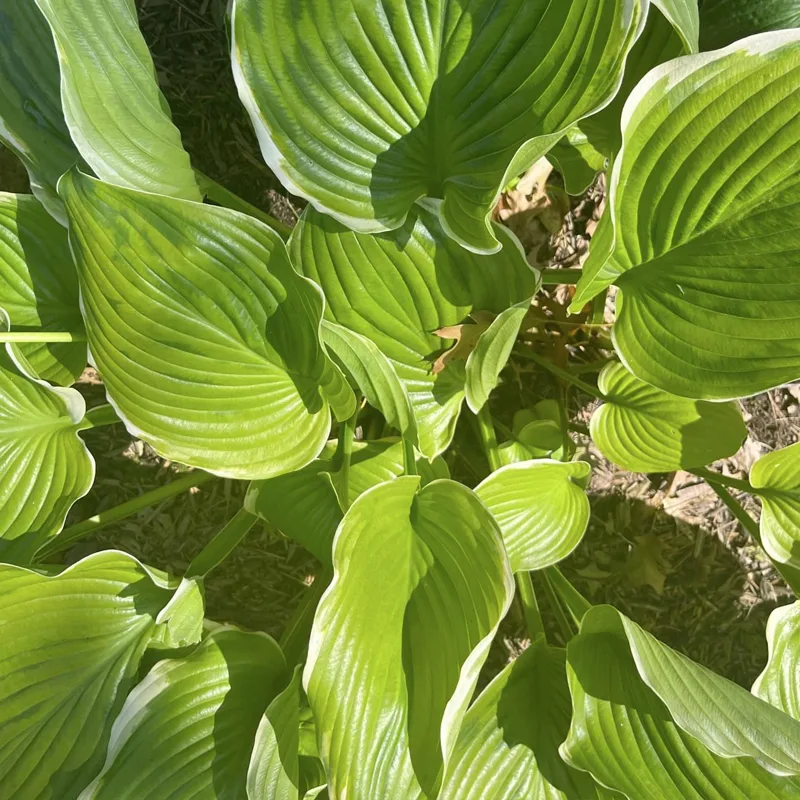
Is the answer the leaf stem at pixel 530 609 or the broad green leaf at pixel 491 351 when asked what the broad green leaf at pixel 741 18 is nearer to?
the broad green leaf at pixel 491 351

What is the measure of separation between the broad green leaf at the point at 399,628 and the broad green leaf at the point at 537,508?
0.13 meters

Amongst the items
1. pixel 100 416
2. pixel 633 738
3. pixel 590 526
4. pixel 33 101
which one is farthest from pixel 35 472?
pixel 590 526

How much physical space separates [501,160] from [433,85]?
0.39 ft

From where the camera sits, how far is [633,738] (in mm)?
881

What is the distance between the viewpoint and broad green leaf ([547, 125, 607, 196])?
1070mm

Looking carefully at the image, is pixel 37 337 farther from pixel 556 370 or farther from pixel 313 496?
pixel 556 370

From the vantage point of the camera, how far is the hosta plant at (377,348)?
29.2 inches

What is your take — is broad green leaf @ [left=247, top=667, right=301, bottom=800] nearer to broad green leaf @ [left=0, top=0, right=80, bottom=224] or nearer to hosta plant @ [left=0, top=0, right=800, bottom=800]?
hosta plant @ [left=0, top=0, right=800, bottom=800]

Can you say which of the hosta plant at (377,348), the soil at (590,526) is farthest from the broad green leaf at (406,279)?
the soil at (590,526)

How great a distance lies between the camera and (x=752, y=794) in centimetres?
83

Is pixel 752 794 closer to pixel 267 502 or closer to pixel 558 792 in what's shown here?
pixel 558 792

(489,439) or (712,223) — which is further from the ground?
(712,223)

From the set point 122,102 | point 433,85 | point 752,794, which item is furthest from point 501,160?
point 752,794

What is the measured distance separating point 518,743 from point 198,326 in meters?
0.72
